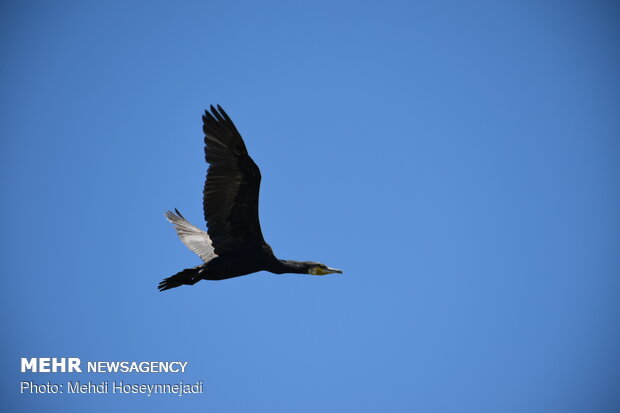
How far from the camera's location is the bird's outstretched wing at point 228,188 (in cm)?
1359

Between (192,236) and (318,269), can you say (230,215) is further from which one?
(192,236)

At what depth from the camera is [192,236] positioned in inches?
674

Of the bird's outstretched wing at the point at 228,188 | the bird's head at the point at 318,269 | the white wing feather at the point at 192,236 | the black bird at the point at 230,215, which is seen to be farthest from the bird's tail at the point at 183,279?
the bird's head at the point at 318,269

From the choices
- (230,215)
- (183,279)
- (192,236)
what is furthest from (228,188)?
(192,236)

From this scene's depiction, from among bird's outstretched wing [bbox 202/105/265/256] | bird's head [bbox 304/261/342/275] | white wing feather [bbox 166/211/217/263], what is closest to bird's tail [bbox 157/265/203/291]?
bird's outstretched wing [bbox 202/105/265/256]

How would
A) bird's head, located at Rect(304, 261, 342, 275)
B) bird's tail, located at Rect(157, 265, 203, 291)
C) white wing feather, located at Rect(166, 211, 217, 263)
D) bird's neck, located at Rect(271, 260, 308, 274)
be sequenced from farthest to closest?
white wing feather, located at Rect(166, 211, 217, 263) → bird's head, located at Rect(304, 261, 342, 275) → bird's neck, located at Rect(271, 260, 308, 274) → bird's tail, located at Rect(157, 265, 203, 291)

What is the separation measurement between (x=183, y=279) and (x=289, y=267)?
8.49 ft

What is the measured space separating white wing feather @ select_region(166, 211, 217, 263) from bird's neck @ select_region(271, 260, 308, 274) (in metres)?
1.88

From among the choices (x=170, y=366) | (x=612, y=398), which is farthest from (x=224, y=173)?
(x=612, y=398)

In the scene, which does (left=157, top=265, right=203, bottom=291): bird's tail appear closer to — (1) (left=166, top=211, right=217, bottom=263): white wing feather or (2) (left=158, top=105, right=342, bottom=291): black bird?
(2) (left=158, top=105, right=342, bottom=291): black bird

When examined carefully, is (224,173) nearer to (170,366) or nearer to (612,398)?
(170,366)

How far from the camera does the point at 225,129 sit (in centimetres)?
1356

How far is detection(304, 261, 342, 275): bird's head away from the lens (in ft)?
47.6

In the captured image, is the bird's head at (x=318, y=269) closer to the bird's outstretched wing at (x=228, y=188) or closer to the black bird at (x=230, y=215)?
the black bird at (x=230, y=215)
